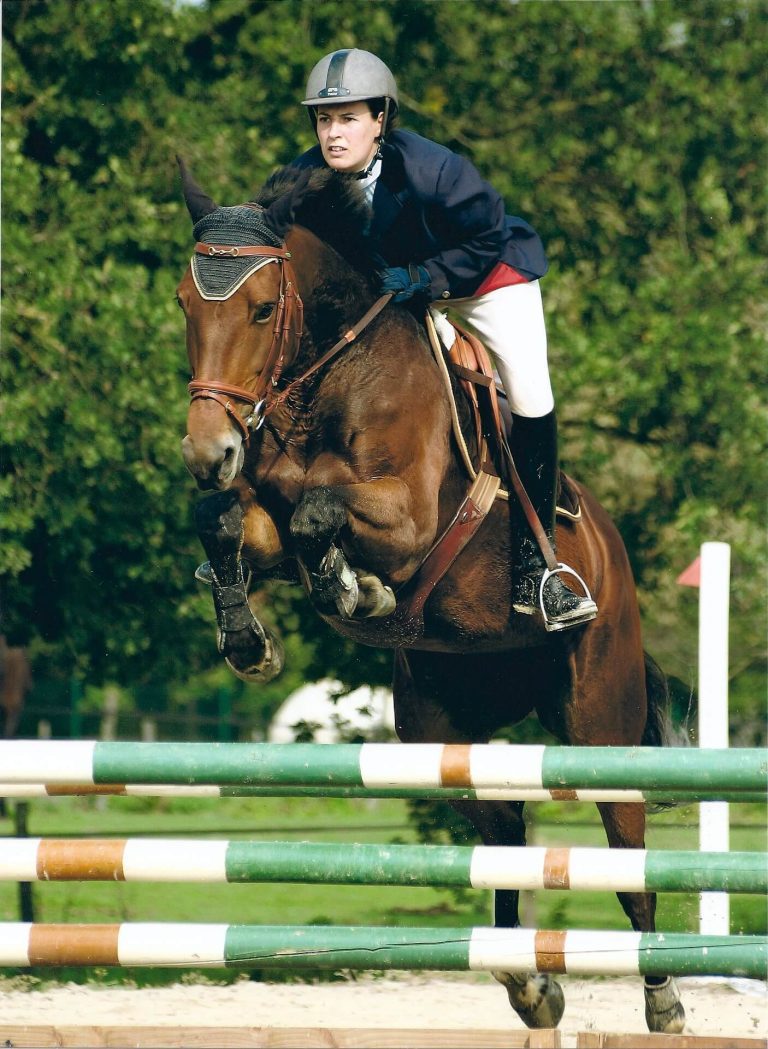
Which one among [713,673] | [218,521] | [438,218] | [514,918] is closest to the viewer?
[218,521]

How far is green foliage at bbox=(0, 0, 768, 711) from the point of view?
25.8ft

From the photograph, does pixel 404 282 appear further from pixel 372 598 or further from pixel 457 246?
pixel 372 598

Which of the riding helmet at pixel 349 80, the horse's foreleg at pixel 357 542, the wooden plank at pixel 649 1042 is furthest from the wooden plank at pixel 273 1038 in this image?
the riding helmet at pixel 349 80

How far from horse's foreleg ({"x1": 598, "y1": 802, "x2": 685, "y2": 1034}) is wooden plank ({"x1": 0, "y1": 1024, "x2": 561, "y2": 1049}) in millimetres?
2050

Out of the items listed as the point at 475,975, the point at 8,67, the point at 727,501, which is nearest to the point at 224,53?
the point at 8,67

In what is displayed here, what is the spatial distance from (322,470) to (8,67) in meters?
5.10

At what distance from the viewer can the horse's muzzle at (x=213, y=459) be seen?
3719mm

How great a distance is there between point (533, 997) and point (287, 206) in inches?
108

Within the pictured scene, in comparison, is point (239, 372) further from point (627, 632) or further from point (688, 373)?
point (688, 373)

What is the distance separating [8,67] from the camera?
26.8 feet

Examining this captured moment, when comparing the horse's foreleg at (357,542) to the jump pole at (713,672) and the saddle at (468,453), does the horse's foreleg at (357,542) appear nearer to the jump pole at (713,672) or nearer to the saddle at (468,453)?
the saddle at (468,453)

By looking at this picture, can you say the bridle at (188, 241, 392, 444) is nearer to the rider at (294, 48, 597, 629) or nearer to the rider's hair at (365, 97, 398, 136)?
the rider at (294, 48, 597, 629)

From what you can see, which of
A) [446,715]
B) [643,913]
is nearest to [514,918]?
[643,913]

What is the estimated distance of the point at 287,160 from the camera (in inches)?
363
